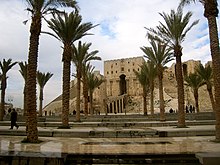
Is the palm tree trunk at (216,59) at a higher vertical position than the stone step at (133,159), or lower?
higher

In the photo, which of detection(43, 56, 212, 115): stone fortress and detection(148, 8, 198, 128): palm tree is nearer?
detection(148, 8, 198, 128): palm tree

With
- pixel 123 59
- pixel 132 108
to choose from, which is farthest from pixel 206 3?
pixel 123 59

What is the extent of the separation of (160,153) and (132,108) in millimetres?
51063

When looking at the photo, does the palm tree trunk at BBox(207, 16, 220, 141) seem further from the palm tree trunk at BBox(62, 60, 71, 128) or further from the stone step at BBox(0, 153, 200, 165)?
the palm tree trunk at BBox(62, 60, 71, 128)

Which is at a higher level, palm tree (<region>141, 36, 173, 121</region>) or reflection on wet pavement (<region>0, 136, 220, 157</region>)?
palm tree (<region>141, 36, 173, 121</region>)

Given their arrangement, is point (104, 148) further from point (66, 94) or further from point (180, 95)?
point (180, 95)

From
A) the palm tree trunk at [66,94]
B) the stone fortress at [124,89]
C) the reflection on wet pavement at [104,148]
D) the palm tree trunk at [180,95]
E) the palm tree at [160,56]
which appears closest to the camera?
the reflection on wet pavement at [104,148]

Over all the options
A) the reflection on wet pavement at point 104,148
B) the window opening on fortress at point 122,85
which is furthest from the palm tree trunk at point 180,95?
the window opening on fortress at point 122,85

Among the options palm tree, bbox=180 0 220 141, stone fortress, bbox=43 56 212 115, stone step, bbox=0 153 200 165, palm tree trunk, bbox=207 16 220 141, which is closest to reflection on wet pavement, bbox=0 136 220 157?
stone step, bbox=0 153 200 165

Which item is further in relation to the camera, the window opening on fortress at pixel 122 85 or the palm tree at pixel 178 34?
the window opening on fortress at pixel 122 85

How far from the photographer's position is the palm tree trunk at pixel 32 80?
11.4 meters

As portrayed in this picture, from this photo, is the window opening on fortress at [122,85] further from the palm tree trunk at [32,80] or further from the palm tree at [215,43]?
the palm tree trunk at [32,80]

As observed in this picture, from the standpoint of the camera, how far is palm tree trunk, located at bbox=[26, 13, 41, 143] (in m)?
11.4

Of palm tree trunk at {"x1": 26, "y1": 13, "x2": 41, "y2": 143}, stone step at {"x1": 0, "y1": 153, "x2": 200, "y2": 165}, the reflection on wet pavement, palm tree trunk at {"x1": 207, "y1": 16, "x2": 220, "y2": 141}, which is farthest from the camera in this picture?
palm tree trunk at {"x1": 26, "y1": 13, "x2": 41, "y2": 143}
